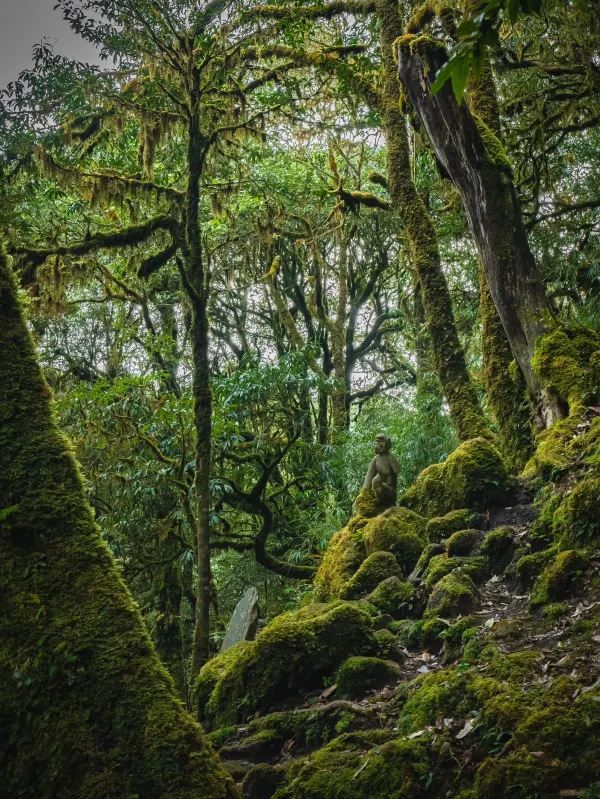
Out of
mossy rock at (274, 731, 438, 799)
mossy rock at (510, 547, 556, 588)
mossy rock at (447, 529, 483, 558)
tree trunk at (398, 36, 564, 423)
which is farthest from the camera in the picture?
tree trunk at (398, 36, 564, 423)

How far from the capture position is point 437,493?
794 centimetres

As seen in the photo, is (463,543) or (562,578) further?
(463,543)

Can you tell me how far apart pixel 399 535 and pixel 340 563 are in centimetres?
90

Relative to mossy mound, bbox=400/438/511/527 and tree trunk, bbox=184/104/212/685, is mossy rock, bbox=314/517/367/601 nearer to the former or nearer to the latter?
mossy mound, bbox=400/438/511/527

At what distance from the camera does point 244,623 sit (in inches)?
277

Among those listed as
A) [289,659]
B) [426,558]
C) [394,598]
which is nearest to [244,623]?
[394,598]

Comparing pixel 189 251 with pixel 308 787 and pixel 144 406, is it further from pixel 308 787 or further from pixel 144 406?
pixel 308 787

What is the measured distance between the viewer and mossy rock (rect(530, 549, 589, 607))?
459 centimetres

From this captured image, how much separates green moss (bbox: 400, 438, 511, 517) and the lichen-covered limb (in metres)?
5.13

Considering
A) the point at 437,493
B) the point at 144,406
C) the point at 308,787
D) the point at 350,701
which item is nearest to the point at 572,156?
the point at 437,493

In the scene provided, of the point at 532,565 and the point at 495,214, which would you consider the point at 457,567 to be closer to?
the point at 532,565

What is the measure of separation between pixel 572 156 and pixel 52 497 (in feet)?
37.8

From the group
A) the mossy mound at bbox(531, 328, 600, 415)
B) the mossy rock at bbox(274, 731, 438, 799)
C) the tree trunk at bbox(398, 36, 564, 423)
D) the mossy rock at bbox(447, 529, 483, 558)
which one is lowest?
the mossy rock at bbox(274, 731, 438, 799)

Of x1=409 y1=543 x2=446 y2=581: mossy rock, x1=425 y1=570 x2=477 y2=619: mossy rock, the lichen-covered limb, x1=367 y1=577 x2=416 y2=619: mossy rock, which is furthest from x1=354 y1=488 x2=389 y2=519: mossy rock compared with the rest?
the lichen-covered limb
